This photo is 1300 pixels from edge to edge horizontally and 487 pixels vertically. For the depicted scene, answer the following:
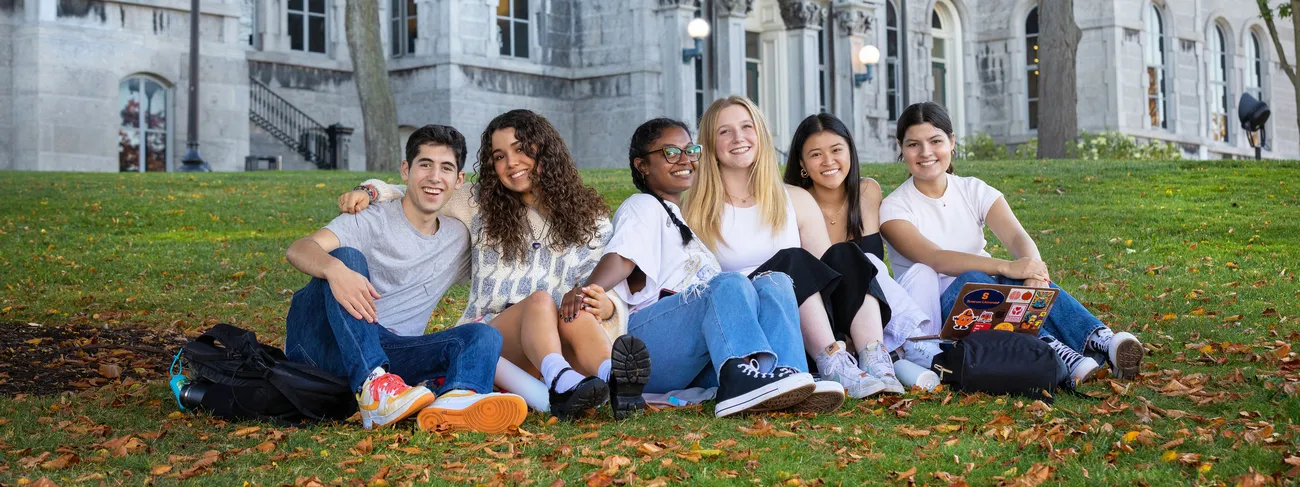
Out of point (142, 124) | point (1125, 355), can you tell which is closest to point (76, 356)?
point (1125, 355)

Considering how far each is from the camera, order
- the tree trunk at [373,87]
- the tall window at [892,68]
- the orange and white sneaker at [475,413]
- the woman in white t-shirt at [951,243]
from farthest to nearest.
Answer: the tall window at [892,68], the tree trunk at [373,87], the woman in white t-shirt at [951,243], the orange and white sneaker at [475,413]

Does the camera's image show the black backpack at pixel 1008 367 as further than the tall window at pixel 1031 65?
No

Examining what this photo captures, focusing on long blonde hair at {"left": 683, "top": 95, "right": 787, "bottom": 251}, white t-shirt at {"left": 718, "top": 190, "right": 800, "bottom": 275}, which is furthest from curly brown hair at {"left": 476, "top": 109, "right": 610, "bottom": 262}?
white t-shirt at {"left": 718, "top": 190, "right": 800, "bottom": 275}

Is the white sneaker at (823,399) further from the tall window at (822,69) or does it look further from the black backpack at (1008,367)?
the tall window at (822,69)

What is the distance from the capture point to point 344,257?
5.23 m

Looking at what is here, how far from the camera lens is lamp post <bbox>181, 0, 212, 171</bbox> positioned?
18.6m

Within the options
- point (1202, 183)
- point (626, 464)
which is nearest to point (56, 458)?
point (626, 464)

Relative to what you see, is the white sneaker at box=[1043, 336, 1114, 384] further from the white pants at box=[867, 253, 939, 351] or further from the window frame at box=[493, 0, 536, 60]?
the window frame at box=[493, 0, 536, 60]

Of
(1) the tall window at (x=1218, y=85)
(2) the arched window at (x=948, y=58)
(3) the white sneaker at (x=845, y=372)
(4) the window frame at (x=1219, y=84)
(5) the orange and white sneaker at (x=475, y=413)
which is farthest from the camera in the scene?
(1) the tall window at (x=1218, y=85)

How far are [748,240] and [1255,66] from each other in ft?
111

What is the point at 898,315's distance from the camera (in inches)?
240

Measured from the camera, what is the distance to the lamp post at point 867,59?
88.8 feet

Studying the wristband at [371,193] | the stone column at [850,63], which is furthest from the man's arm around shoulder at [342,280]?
the stone column at [850,63]

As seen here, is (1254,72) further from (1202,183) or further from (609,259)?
(609,259)
